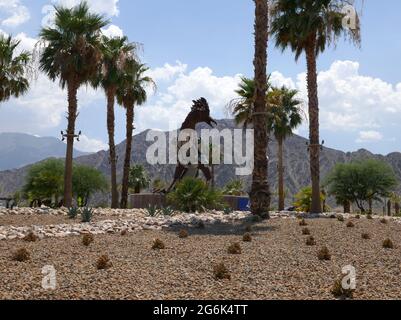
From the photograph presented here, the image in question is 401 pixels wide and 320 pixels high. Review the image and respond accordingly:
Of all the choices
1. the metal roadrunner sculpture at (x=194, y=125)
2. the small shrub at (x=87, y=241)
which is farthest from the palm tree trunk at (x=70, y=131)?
the small shrub at (x=87, y=241)

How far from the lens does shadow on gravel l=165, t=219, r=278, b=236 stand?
555 inches

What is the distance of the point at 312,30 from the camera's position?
83.5ft

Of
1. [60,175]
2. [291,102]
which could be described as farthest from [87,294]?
[60,175]

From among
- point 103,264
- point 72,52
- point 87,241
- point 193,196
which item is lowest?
point 103,264

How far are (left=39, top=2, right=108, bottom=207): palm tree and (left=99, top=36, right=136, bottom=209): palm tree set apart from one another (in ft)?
15.4

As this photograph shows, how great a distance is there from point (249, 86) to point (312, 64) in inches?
323

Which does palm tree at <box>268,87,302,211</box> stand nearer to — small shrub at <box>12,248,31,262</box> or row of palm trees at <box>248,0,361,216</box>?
row of palm trees at <box>248,0,361,216</box>

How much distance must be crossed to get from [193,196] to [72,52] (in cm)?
1194

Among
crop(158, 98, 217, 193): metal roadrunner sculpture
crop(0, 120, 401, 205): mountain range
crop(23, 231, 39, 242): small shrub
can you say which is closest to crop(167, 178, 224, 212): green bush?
crop(158, 98, 217, 193): metal roadrunner sculpture

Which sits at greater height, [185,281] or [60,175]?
[60,175]

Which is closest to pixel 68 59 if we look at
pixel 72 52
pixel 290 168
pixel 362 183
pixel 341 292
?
pixel 72 52

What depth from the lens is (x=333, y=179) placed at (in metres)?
48.3

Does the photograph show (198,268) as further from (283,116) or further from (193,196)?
(283,116)

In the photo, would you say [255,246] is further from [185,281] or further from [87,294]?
[87,294]
